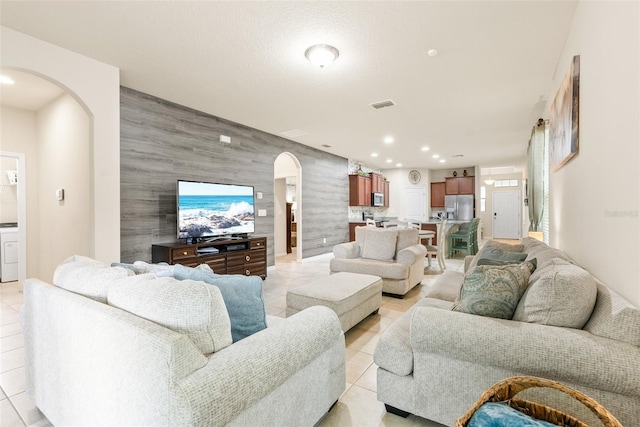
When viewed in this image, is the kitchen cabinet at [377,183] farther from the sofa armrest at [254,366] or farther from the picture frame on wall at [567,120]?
the sofa armrest at [254,366]

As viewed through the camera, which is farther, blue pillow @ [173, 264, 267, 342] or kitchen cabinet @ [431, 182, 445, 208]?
kitchen cabinet @ [431, 182, 445, 208]

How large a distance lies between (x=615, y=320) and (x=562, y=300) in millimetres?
176

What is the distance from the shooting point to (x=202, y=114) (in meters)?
4.49

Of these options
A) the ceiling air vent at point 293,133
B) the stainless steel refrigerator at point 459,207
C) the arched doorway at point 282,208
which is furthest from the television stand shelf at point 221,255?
the stainless steel refrigerator at point 459,207

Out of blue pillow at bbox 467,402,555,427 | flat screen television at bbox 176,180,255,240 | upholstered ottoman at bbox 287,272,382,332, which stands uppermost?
flat screen television at bbox 176,180,255,240

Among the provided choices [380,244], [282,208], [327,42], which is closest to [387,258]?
[380,244]

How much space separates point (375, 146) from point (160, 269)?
598 cm

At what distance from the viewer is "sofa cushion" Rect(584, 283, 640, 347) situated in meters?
1.16

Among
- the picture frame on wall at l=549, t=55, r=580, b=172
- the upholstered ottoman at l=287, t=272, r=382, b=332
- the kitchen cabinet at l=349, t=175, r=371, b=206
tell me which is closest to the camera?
the picture frame on wall at l=549, t=55, r=580, b=172

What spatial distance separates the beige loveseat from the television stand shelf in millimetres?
1219

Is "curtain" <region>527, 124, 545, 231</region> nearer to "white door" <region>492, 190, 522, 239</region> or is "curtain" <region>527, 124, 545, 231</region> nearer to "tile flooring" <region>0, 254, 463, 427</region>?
"tile flooring" <region>0, 254, 463, 427</region>

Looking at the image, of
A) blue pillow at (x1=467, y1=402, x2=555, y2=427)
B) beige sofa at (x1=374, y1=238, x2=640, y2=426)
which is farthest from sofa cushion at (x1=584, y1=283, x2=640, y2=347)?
blue pillow at (x1=467, y1=402, x2=555, y2=427)

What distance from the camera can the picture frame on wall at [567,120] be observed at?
207cm

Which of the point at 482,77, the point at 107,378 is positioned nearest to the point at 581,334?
the point at 107,378
